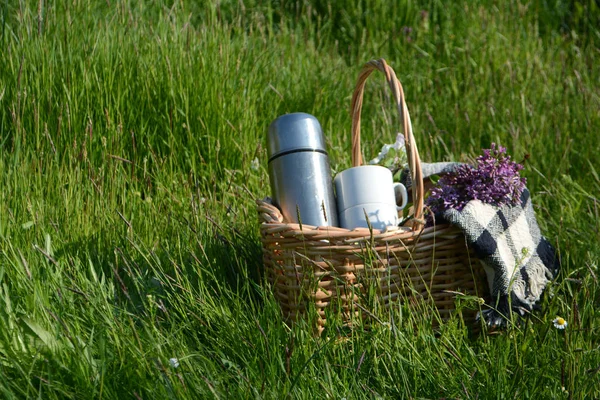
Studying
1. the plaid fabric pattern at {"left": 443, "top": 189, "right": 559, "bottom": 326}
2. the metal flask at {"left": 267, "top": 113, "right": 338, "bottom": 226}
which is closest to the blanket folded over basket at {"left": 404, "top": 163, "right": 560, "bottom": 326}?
the plaid fabric pattern at {"left": 443, "top": 189, "right": 559, "bottom": 326}

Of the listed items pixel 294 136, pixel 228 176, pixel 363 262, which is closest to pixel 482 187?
pixel 363 262

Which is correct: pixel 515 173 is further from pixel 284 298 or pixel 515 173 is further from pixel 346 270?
pixel 284 298

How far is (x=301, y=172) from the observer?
252 centimetres

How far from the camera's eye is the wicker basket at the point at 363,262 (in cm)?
225

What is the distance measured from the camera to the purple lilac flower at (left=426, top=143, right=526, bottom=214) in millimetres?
2531

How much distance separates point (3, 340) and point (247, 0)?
3.53m

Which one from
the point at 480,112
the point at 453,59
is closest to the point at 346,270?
the point at 480,112

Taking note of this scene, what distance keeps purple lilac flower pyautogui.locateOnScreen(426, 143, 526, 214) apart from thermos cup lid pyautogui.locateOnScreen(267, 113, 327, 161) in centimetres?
45

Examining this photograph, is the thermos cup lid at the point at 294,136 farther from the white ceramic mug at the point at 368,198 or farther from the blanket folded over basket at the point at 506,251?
the blanket folded over basket at the point at 506,251

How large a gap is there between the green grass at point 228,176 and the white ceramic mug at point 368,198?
0.34 metres

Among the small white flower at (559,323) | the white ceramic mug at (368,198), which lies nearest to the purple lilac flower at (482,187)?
the white ceramic mug at (368,198)

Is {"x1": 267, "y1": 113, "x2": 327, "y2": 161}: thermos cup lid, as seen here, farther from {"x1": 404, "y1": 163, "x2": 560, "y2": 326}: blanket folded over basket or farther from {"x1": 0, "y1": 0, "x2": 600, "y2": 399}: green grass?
{"x1": 404, "y1": 163, "x2": 560, "y2": 326}: blanket folded over basket

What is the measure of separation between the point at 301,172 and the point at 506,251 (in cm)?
74

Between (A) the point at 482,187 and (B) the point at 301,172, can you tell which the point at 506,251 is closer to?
(A) the point at 482,187
